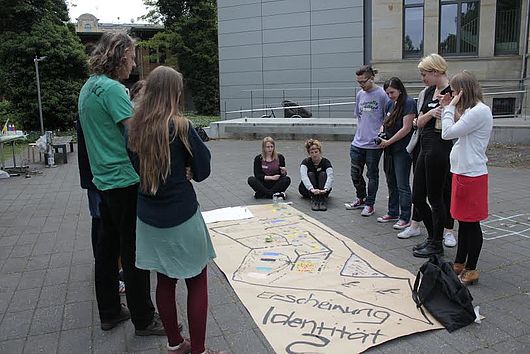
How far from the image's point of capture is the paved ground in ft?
10.0

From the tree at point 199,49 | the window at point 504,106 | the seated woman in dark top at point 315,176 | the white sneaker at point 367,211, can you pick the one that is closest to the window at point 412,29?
the window at point 504,106

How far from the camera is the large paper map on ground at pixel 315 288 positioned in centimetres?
309

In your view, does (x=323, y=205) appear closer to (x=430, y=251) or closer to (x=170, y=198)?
(x=430, y=251)

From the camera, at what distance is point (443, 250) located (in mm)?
4641

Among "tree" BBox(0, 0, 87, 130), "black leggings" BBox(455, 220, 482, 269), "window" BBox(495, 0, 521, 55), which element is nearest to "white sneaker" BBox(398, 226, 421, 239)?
"black leggings" BBox(455, 220, 482, 269)

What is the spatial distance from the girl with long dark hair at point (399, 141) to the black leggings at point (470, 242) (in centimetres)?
148

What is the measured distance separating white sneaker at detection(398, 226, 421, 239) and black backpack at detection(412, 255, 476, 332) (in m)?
1.58

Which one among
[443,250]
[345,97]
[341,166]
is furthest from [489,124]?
[345,97]

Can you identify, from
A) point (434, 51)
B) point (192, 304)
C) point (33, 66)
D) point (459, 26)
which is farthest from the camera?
point (33, 66)

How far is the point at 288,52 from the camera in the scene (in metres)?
23.1

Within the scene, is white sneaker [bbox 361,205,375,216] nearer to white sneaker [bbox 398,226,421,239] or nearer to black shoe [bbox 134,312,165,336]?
white sneaker [bbox 398,226,421,239]

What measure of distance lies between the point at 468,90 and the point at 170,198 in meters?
2.51

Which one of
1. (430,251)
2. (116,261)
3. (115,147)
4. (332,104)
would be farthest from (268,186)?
(332,104)

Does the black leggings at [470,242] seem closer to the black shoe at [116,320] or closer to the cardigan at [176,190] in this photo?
the cardigan at [176,190]
